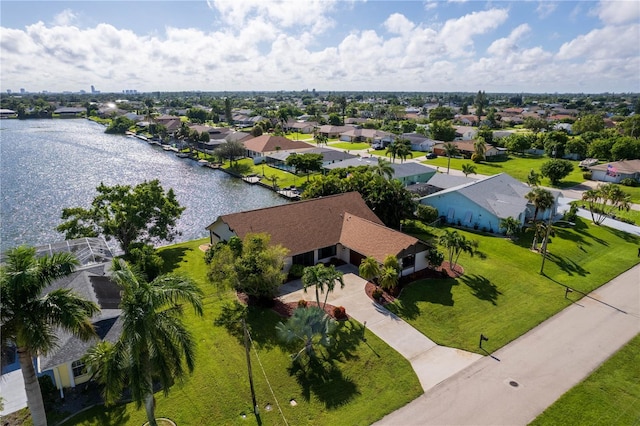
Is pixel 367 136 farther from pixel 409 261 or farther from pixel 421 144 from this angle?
pixel 409 261

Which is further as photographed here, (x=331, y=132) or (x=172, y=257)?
(x=331, y=132)

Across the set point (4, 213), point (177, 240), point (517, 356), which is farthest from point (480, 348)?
point (4, 213)

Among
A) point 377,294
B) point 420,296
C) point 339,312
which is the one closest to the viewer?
point 339,312

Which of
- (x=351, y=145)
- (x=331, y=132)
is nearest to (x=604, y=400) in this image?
(x=351, y=145)

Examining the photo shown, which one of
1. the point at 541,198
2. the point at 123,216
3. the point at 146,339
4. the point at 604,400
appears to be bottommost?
the point at 604,400

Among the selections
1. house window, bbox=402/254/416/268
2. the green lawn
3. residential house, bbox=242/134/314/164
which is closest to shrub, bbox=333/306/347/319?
house window, bbox=402/254/416/268
